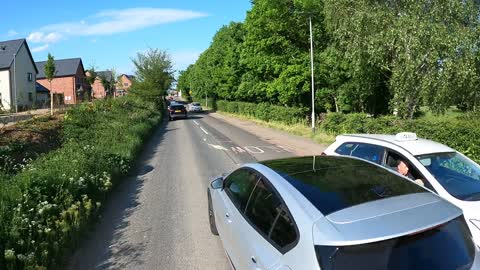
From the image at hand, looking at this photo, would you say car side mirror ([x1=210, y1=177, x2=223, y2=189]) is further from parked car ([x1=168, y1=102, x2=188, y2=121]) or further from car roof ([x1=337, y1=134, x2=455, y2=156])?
parked car ([x1=168, y1=102, x2=188, y2=121])

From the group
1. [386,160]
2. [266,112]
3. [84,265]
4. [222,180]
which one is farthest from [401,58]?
[266,112]

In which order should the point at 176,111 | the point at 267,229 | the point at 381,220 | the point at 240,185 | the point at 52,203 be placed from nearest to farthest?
the point at 381,220 < the point at 267,229 < the point at 240,185 < the point at 52,203 < the point at 176,111

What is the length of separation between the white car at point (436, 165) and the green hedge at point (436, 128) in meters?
5.88

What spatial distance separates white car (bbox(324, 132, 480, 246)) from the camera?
16.9 feet

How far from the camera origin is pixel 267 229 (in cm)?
384

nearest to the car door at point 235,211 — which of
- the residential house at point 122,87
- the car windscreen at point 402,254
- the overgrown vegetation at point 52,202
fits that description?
the car windscreen at point 402,254

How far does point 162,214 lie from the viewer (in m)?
8.58

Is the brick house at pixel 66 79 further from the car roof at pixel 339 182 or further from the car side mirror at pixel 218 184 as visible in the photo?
the car roof at pixel 339 182

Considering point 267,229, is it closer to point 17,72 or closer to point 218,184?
point 218,184

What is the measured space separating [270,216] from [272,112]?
104 feet

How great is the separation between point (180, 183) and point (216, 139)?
12.4m

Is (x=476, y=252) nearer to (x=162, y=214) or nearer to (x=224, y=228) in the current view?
(x=224, y=228)

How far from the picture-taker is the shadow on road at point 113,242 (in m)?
6.11

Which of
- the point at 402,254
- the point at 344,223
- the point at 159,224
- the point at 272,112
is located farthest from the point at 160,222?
the point at 272,112
